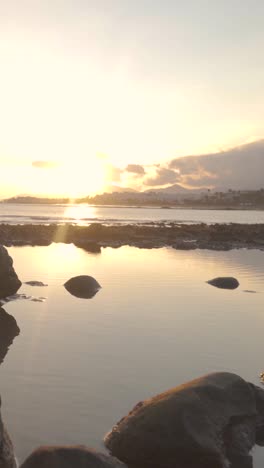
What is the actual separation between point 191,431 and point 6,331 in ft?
33.9

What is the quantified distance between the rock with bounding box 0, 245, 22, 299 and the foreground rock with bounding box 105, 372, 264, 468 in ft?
46.8

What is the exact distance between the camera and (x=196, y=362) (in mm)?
13969

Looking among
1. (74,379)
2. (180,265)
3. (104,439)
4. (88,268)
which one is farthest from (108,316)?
(180,265)

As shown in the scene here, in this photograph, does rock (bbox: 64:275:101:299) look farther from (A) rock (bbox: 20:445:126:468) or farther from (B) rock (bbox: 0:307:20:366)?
(A) rock (bbox: 20:445:126:468)

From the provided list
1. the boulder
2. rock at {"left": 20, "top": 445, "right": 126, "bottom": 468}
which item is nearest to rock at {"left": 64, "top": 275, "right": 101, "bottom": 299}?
the boulder

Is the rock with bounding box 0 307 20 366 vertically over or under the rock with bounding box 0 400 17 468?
under

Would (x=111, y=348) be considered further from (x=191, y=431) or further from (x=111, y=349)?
(x=191, y=431)

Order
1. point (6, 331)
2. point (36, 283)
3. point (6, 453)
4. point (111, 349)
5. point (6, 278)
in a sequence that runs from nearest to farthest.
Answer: point (6, 453) → point (111, 349) → point (6, 331) → point (6, 278) → point (36, 283)

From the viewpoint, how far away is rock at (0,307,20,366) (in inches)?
609

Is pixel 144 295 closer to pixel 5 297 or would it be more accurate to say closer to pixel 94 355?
Answer: pixel 5 297

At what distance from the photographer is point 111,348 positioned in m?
15.1

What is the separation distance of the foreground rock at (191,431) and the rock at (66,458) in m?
1.14

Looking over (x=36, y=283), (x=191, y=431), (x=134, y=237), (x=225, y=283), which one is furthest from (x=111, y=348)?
(x=134, y=237)

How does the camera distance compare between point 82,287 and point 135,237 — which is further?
point 135,237
